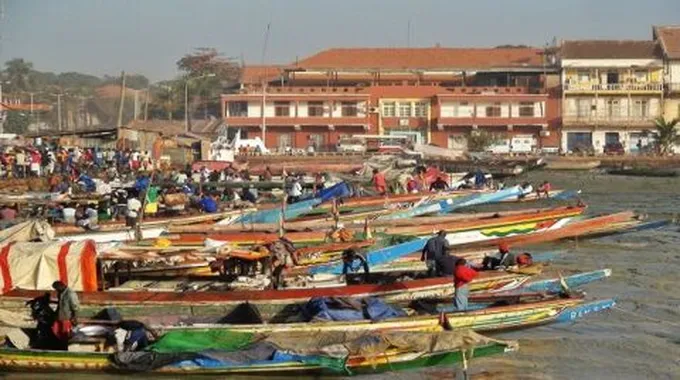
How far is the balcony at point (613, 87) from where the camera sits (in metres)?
67.9

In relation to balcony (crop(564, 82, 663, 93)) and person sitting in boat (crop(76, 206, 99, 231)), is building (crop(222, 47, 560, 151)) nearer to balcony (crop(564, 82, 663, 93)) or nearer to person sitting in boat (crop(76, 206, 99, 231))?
balcony (crop(564, 82, 663, 93))

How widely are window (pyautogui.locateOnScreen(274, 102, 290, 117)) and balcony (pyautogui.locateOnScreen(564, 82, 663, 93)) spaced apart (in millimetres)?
17417

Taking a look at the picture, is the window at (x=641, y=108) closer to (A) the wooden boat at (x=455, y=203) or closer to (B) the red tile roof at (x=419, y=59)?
(B) the red tile roof at (x=419, y=59)

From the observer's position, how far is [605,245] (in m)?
26.3

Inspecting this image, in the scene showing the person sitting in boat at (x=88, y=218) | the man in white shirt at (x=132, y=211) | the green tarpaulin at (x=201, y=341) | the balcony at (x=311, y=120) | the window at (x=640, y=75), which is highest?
the window at (x=640, y=75)

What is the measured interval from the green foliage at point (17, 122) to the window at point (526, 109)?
117 feet

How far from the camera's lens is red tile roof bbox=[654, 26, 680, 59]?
6859 centimetres

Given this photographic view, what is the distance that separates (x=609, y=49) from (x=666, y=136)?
31.7 feet

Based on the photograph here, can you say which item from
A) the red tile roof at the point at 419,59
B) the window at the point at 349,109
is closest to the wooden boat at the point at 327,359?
the window at the point at 349,109

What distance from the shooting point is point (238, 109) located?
2707 inches

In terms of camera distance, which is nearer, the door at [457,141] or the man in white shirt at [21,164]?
the man in white shirt at [21,164]

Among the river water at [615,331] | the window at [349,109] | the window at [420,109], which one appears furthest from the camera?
the window at [420,109]

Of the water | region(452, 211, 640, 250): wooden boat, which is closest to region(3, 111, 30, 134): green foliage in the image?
the water

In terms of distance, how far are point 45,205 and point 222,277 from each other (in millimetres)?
9823
